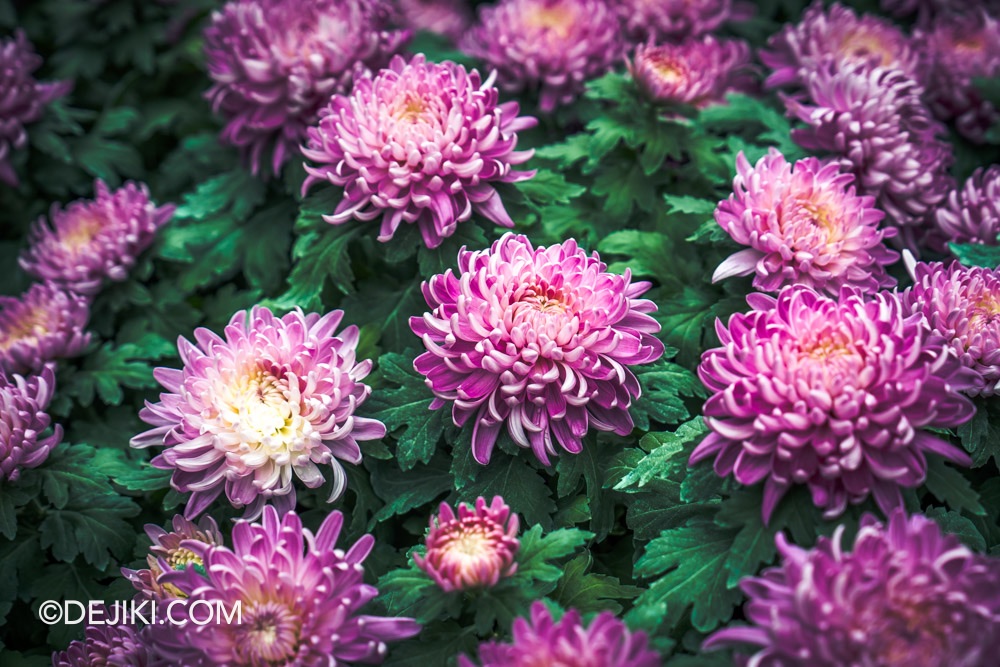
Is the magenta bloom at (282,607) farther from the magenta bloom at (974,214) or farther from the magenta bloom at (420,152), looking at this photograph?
the magenta bloom at (974,214)

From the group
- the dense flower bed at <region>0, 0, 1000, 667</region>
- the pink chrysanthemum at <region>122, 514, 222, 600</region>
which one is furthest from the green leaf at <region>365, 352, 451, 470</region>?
the pink chrysanthemum at <region>122, 514, 222, 600</region>

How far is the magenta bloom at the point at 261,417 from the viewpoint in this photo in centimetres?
147

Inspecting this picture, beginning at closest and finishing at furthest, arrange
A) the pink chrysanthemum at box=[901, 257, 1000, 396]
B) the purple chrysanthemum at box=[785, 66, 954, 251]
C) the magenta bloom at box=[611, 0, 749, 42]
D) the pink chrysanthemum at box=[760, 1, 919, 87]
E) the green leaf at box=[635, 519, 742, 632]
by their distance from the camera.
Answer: the green leaf at box=[635, 519, 742, 632] → the pink chrysanthemum at box=[901, 257, 1000, 396] → the purple chrysanthemum at box=[785, 66, 954, 251] → the pink chrysanthemum at box=[760, 1, 919, 87] → the magenta bloom at box=[611, 0, 749, 42]

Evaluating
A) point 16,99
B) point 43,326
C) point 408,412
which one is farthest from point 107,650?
point 16,99

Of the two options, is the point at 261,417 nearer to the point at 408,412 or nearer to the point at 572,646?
the point at 408,412

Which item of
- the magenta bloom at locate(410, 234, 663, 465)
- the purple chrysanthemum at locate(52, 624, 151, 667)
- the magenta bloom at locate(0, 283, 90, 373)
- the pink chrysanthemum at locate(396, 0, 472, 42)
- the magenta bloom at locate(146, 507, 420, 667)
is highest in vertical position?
the magenta bloom at locate(410, 234, 663, 465)

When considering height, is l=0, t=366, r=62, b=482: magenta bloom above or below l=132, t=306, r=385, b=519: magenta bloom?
below

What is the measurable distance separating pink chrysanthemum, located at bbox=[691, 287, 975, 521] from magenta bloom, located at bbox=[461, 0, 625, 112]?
0.99 m

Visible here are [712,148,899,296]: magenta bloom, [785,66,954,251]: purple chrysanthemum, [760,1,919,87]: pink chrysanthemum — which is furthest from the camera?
[760,1,919,87]: pink chrysanthemum

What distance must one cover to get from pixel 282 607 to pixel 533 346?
0.55 meters

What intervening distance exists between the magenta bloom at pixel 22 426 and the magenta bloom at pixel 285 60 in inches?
28.2

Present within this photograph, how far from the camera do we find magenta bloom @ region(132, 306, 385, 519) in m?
1.47

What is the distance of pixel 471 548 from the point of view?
1.31m

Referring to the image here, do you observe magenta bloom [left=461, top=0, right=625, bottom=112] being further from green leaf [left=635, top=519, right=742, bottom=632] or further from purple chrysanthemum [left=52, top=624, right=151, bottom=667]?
purple chrysanthemum [left=52, top=624, right=151, bottom=667]
